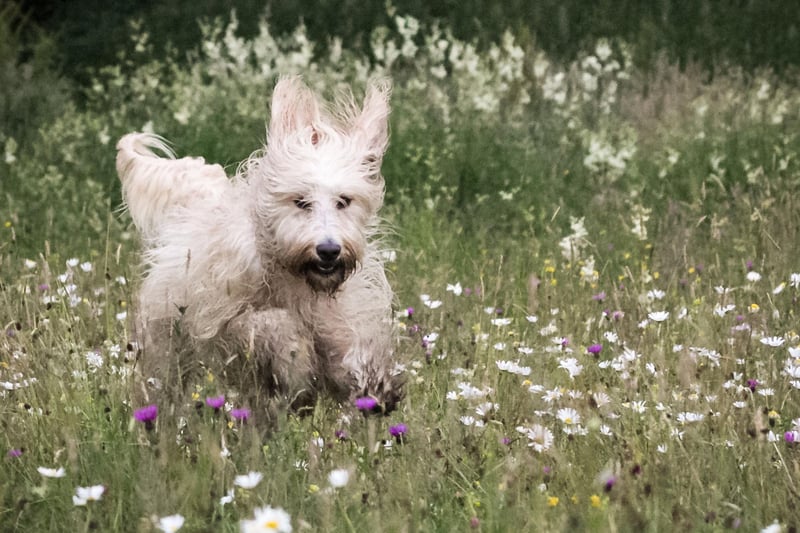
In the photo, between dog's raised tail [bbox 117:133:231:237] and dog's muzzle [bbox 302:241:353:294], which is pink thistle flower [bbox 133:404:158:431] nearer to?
dog's muzzle [bbox 302:241:353:294]

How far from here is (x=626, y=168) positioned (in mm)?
7660

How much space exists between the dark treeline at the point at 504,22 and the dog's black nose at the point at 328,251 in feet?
27.6

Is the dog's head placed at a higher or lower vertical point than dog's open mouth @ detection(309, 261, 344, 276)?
higher

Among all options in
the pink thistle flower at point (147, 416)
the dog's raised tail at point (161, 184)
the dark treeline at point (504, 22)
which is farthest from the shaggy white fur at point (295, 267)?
the dark treeline at point (504, 22)

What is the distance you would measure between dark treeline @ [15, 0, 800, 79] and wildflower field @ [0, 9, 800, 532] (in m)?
3.24

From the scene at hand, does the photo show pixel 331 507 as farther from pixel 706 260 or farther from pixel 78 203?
pixel 78 203

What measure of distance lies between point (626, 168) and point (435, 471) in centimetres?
495

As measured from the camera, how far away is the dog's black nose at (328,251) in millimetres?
4066

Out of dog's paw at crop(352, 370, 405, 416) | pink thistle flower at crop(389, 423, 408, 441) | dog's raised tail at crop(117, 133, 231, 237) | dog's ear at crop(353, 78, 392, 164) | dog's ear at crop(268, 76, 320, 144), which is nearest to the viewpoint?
pink thistle flower at crop(389, 423, 408, 441)

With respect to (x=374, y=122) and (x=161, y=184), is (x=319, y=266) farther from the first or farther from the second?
(x=161, y=184)

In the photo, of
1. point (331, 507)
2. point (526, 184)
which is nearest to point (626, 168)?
point (526, 184)

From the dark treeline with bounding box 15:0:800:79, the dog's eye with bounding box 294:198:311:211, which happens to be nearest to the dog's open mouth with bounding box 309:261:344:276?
the dog's eye with bounding box 294:198:311:211

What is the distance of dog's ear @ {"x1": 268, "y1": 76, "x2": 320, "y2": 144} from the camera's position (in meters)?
4.46

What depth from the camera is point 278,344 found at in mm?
4223
